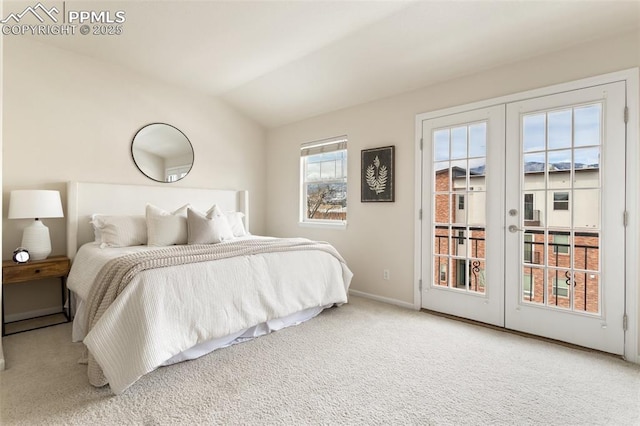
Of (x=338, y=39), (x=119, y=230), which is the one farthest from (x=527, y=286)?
(x=119, y=230)

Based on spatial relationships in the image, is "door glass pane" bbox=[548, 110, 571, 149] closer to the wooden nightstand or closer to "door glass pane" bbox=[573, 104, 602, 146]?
"door glass pane" bbox=[573, 104, 602, 146]

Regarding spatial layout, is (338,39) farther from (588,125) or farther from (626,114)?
(626,114)

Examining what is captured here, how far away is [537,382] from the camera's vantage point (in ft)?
6.84

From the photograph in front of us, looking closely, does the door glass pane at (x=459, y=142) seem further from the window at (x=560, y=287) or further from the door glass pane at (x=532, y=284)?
the window at (x=560, y=287)

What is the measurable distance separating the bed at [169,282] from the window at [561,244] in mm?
1894

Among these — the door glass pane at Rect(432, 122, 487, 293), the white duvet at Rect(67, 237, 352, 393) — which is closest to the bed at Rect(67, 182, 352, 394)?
the white duvet at Rect(67, 237, 352, 393)

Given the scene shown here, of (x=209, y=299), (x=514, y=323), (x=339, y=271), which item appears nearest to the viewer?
(x=209, y=299)

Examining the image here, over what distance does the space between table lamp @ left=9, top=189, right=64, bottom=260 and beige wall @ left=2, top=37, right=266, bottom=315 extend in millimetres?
304

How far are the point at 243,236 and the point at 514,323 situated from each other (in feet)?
9.80

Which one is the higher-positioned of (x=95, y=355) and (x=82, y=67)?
(x=82, y=67)

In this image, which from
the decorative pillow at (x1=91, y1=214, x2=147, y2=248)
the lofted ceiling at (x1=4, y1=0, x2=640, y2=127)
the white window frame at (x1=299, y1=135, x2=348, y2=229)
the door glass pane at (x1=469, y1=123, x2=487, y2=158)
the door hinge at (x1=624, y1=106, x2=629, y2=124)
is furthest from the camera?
the white window frame at (x1=299, y1=135, x2=348, y2=229)

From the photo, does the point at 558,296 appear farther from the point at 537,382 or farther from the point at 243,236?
the point at 243,236

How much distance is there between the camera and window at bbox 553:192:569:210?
8.79ft

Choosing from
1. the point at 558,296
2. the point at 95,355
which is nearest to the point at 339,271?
the point at 558,296
